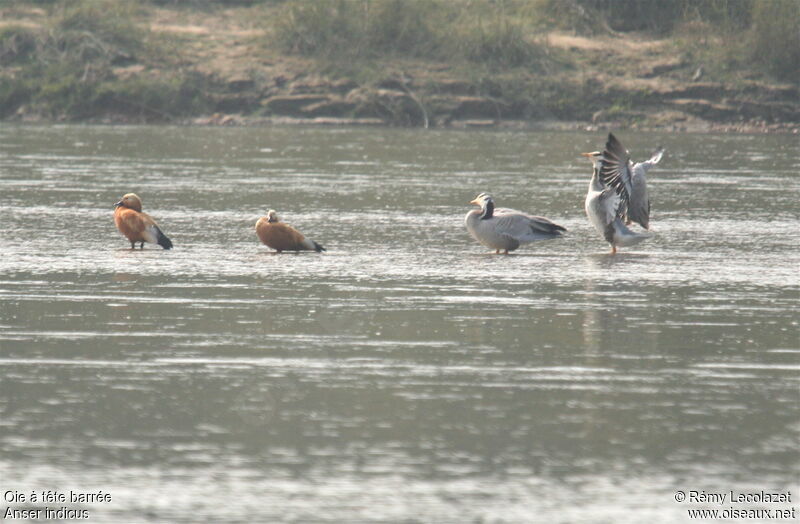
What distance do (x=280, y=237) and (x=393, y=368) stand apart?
5.57m

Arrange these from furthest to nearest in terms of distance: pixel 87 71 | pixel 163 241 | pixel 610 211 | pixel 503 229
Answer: pixel 87 71
pixel 610 211
pixel 503 229
pixel 163 241

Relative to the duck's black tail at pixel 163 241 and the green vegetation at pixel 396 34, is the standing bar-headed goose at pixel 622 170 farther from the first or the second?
the green vegetation at pixel 396 34

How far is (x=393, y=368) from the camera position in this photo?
7758 millimetres

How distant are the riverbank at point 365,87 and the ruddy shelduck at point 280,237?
97.4 feet

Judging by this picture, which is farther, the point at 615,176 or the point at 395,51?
the point at 395,51

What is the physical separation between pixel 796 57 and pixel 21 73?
972 inches

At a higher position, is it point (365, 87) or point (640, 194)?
point (640, 194)

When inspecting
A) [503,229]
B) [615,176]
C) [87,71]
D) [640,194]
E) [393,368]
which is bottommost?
[87,71]

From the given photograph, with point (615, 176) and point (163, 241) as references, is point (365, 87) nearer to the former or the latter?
point (615, 176)

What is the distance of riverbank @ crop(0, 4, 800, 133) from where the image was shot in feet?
142

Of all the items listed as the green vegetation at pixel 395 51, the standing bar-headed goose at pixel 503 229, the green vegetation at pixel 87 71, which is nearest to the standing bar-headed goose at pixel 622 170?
the standing bar-headed goose at pixel 503 229

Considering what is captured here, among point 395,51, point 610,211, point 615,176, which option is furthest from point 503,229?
point 395,51

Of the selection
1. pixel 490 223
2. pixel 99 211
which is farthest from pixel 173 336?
pixel 99 211

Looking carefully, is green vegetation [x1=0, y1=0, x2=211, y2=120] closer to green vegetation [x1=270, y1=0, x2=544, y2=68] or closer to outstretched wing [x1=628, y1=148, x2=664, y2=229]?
green vegetation [x1=270, y1=0, x2=544, y2=68]
